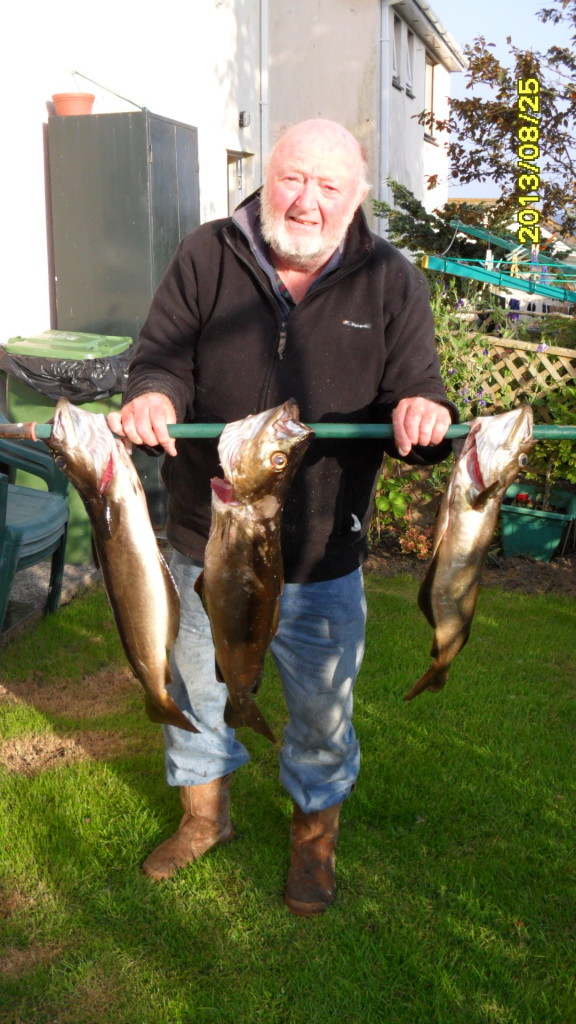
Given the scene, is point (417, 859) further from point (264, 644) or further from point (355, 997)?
point (264, 644)

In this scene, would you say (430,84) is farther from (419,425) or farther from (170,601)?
(170,601)

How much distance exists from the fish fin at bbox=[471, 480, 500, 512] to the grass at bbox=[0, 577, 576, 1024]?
167cm

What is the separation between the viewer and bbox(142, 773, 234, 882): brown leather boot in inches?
140

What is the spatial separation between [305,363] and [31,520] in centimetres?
281

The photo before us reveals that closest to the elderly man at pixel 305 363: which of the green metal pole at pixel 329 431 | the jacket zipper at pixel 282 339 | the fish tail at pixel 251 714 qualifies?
the jacket zipper at pixel 282 339

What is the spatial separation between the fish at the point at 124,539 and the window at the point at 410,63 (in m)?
17.1

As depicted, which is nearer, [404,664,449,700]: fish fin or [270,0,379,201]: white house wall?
[404,664,449,700]: fish fin

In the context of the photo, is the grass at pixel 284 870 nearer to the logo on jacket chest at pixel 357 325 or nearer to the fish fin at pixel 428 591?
the fish fin at pixel 428 591

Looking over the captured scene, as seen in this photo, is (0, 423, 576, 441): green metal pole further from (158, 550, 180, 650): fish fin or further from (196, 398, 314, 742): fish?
(158, 550, 180, 650): fish fin

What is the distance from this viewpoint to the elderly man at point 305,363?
9.98 ft

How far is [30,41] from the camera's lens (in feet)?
22.7

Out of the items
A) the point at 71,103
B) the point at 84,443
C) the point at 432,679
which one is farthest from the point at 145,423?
the point at 71,103

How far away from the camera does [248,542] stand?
2.39m

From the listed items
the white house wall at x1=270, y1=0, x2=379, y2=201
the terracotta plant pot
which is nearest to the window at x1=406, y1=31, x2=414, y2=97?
the white house wall at x1=270, y1=0, x2=379, y2=201
